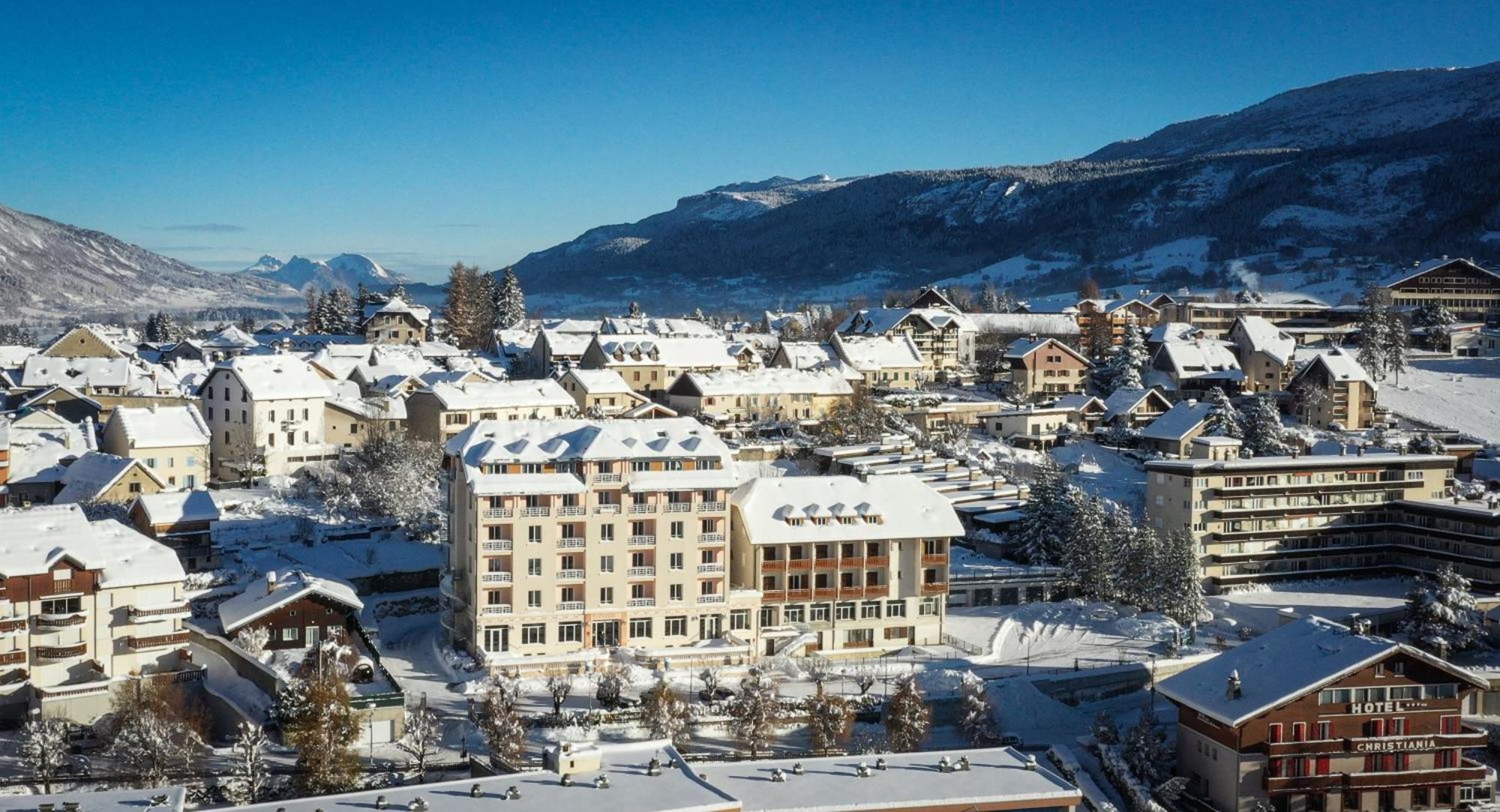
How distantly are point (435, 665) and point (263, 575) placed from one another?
813cm

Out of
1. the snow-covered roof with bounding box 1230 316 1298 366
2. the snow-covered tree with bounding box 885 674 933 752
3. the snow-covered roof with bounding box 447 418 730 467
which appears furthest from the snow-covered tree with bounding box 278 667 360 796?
the snow-covered roof with bounding box 1230 316 1298 366

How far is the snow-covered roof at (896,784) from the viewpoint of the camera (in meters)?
29.2

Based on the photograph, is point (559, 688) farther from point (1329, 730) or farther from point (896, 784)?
point (1329, 730)

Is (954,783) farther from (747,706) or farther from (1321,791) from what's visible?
(1321,791)

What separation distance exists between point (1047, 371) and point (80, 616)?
64692 mm

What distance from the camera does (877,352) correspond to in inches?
3723

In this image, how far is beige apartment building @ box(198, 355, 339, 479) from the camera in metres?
64.8

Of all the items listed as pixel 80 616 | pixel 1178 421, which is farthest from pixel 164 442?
pixel 1178 421

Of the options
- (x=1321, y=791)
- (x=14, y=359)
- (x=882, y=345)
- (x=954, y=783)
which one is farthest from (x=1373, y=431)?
(x=14, y=359)

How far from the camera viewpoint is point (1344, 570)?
6328cm

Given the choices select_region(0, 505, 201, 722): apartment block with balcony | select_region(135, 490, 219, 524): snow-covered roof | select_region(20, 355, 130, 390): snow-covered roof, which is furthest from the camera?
select_region(20, 355, 130, 390): snow-covered roof

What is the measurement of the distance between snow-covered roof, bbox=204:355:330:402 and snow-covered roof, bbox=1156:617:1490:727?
138ft

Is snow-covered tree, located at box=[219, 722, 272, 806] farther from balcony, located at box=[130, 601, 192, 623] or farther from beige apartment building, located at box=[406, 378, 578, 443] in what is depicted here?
beige apartment building, located at box=[406, 378, 578, 443]

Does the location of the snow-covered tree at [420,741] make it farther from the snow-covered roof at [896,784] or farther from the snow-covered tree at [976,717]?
the snow-covered tree at [976,717]
